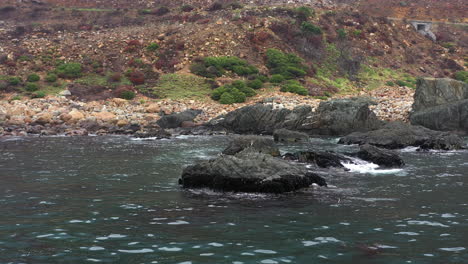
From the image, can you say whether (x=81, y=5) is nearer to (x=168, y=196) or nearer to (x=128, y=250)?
(x=168, y=196)

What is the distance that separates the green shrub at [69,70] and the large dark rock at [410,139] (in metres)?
36.1

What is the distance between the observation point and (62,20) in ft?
251

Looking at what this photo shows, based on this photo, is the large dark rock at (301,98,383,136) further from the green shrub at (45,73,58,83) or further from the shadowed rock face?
the green shrub at (45,73,58,83)

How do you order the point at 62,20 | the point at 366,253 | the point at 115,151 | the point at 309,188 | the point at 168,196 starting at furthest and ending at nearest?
the point at 62,20 < the point at 115,151 < the point at 309,188 < the point at 168,196 < the point at 366,253

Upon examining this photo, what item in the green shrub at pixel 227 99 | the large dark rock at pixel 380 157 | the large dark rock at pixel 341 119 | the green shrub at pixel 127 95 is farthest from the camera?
the green shrub at pixel 127 95

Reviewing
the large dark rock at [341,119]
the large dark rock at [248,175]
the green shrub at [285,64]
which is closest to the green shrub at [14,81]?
the green shrub at [285,64]

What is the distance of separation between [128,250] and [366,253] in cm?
465

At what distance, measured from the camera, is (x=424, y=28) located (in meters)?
84.1

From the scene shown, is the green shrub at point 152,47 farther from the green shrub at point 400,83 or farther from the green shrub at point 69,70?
the green shrub at point 400,83

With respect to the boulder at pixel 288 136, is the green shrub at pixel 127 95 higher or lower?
higher

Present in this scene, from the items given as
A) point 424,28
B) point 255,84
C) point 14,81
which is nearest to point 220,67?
point 255,84

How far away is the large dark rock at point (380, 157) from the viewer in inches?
845

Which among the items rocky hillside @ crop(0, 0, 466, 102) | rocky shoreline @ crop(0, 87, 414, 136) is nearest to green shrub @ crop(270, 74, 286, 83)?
rocky hillside @ crop(0, 0, 466, 102)

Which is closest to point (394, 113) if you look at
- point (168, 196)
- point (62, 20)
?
point (168, 196)
